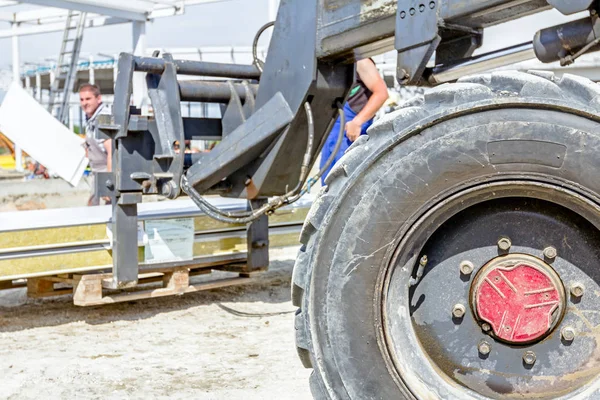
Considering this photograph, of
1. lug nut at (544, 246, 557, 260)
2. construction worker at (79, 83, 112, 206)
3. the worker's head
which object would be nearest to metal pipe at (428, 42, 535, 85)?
lug nut at (544, 246, 557, 260)

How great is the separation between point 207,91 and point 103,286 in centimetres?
141

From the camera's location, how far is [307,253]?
7.27 feet

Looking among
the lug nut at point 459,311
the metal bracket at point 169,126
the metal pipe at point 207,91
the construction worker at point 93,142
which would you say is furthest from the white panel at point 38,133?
the lug nut at point 459,311

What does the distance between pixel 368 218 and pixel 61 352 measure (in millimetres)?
2588

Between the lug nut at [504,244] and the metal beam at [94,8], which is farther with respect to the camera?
the metal beam at [94,8]

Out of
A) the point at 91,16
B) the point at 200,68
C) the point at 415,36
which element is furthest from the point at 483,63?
the point at 91,16

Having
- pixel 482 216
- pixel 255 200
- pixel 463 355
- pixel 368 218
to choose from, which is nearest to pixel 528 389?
pixel 463 355

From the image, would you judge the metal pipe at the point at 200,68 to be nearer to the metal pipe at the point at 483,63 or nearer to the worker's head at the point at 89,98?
the metal pipe at the point at 483,63

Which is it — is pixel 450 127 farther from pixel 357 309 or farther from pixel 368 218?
pixel 357 309

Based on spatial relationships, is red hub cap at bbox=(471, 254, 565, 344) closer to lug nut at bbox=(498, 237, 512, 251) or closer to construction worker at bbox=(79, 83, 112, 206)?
lug nut at bbox=(498, 237, 512, 251)

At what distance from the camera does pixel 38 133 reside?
511 centimetres

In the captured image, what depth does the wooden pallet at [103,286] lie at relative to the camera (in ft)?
15.0

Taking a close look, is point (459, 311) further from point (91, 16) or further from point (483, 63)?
point (91, 16)

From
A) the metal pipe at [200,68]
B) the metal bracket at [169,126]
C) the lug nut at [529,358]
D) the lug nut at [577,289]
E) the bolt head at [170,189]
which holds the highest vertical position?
the metal pipe at [200,68]
